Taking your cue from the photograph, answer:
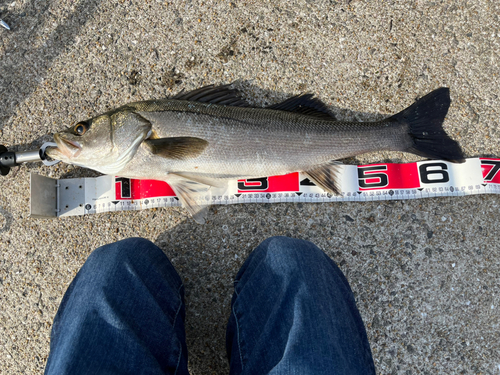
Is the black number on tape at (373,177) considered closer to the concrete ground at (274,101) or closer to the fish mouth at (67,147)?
the concrete ground at (274,101)

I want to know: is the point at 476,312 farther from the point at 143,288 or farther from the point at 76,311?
the point at 76,311

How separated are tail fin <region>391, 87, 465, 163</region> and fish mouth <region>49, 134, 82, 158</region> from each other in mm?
2354

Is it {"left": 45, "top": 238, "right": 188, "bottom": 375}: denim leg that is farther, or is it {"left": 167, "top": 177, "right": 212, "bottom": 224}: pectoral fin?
{"left": 167, "top": 177, "right": 212, "bottom": 224}: pectoral fin

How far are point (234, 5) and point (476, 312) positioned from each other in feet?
10.4


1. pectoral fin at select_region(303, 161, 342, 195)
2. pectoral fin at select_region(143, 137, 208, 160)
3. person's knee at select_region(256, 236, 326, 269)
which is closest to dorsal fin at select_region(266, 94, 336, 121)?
pectoral fin at select_region(303, 161, 342, 195)

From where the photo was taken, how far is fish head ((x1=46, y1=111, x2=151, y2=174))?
7.10ft

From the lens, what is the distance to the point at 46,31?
269 cm

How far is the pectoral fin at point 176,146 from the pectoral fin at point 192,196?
0.84ft

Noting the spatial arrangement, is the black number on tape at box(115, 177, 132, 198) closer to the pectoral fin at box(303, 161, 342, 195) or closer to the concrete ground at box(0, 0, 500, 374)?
the concrete ground at box(0, 0, 500, 374)

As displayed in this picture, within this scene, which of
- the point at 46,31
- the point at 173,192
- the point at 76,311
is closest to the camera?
the point at 76,311

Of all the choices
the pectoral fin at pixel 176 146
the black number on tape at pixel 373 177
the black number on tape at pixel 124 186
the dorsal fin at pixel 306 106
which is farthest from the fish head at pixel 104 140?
the black number on tape at pixel 373 177

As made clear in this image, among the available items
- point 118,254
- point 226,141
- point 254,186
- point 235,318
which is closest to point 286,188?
point 254,186

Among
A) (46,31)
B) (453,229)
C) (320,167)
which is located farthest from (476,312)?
(46,31)

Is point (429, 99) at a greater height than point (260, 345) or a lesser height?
greater
